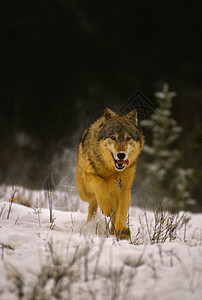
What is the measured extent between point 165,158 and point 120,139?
8.62 m

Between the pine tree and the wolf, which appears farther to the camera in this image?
the pine tree

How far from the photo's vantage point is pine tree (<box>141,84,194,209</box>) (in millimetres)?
11703

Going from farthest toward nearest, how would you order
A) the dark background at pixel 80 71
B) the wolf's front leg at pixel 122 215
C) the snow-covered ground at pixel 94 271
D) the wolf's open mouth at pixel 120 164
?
the dark background at pixel 80 71, the wolf's open mouth at pixel 120 164, the wolf's front leg at pixel 122 215, the snow-covered ground at pixel 94 271

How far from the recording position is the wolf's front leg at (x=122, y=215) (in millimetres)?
3988

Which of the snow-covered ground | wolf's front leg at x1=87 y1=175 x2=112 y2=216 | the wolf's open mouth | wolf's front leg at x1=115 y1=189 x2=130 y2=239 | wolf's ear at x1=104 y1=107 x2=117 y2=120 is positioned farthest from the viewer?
wolf's ear at x1=104 y1=107 x2=117 y2=120

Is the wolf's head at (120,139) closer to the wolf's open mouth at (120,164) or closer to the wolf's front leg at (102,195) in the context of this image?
the wolf's open mouth at (120,164)

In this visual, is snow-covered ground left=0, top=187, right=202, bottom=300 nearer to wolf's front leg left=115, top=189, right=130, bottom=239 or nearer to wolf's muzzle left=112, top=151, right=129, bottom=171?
wolf's front leg left=115, top=189, right=130, bottom=239

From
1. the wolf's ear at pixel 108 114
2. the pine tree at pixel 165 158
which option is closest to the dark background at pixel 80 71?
the pine tree at pixel 165 158

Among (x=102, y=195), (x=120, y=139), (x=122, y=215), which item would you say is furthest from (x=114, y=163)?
(x=122, y=215)

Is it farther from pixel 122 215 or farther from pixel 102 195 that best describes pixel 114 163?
pixel 122 215

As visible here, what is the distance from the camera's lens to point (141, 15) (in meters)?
11.4

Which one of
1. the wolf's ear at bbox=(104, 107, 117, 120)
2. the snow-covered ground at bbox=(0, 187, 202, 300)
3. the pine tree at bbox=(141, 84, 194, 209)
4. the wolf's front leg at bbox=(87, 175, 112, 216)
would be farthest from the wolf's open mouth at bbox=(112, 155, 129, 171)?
the pine tree at bbox=(141, 84, 194, 209)

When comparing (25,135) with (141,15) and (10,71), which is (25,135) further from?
(141,15)

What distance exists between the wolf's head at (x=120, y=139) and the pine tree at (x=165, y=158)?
7.12 m
